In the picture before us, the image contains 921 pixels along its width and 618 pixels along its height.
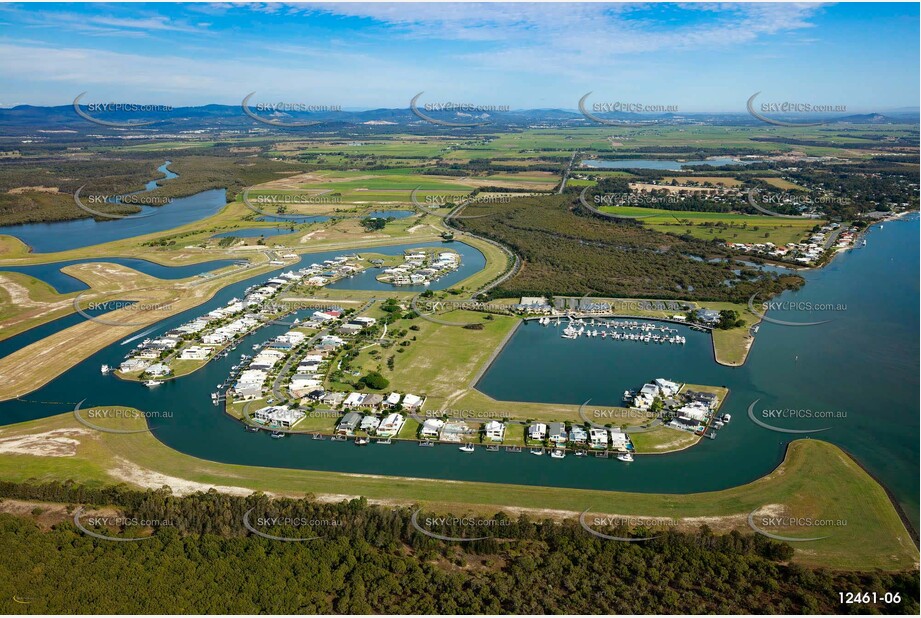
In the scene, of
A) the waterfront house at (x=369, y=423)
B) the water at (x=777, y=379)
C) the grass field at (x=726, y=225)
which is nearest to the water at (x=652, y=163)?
the grass field at (x=726, y=225)

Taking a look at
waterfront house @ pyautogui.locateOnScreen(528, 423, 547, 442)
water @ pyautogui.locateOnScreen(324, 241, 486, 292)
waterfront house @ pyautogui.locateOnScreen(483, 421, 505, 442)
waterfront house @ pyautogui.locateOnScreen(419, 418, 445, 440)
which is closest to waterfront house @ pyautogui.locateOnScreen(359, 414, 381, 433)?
waterfront house @ pyautogui.locateOnScreen(419, 418, 445, 440)

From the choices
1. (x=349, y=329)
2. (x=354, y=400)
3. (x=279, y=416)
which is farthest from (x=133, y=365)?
(x=354, y=400)

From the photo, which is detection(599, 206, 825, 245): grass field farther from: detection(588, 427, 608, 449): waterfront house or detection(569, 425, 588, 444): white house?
detection(569, 425, 588, 444): white house

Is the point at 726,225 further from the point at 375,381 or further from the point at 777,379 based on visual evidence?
the point at 375,381

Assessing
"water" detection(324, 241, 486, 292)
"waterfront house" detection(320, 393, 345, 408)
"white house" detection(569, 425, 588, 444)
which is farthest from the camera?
"water" detection(324, 241, 486, 292)

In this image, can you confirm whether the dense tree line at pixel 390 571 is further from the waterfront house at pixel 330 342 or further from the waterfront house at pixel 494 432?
the waterfront house at pixel 330 342

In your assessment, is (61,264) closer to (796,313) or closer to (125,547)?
(125,547)
